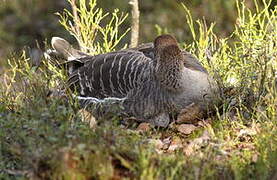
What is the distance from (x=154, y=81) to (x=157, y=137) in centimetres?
83

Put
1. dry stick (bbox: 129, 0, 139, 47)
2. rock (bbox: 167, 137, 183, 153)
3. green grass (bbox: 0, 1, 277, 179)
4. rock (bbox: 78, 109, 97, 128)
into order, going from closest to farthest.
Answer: green grass (bbox: 0, 1, 277, 179), rock (bbox: 167, 137, 183, 153), rock (bbox: 78, 109, 97, 128), dry stick (bbox: 129, 0, 139, 47)

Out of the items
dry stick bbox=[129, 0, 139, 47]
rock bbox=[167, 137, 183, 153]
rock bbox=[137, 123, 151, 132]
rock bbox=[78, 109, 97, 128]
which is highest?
dry stick bbox=[129, 0, 139, 47]

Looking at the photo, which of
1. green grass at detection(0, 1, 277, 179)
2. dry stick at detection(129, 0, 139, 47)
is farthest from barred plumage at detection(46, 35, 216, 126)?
dry stick at detection(129, 0, 139, 47)

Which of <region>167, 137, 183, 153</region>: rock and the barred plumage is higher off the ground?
the barred plumage

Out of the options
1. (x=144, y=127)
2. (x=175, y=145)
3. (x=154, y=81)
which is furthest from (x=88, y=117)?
(x=175, y=145)

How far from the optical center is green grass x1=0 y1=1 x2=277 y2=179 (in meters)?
4.21

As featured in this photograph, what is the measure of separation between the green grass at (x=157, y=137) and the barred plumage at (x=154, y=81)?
19 cm

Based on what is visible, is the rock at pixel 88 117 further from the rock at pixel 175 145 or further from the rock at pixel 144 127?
the rock at pixel 175 145

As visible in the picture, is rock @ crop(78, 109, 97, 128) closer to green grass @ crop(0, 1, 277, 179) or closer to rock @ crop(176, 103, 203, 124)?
green grass @ crop(0, 1, 277, 179)

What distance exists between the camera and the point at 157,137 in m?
5.22

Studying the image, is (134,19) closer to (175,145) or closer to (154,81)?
(154,81)

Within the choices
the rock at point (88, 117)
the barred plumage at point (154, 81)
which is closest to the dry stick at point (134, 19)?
the barred plumage at point (154, 81)

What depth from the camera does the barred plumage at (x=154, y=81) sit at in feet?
19.1

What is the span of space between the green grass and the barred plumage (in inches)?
7.3
